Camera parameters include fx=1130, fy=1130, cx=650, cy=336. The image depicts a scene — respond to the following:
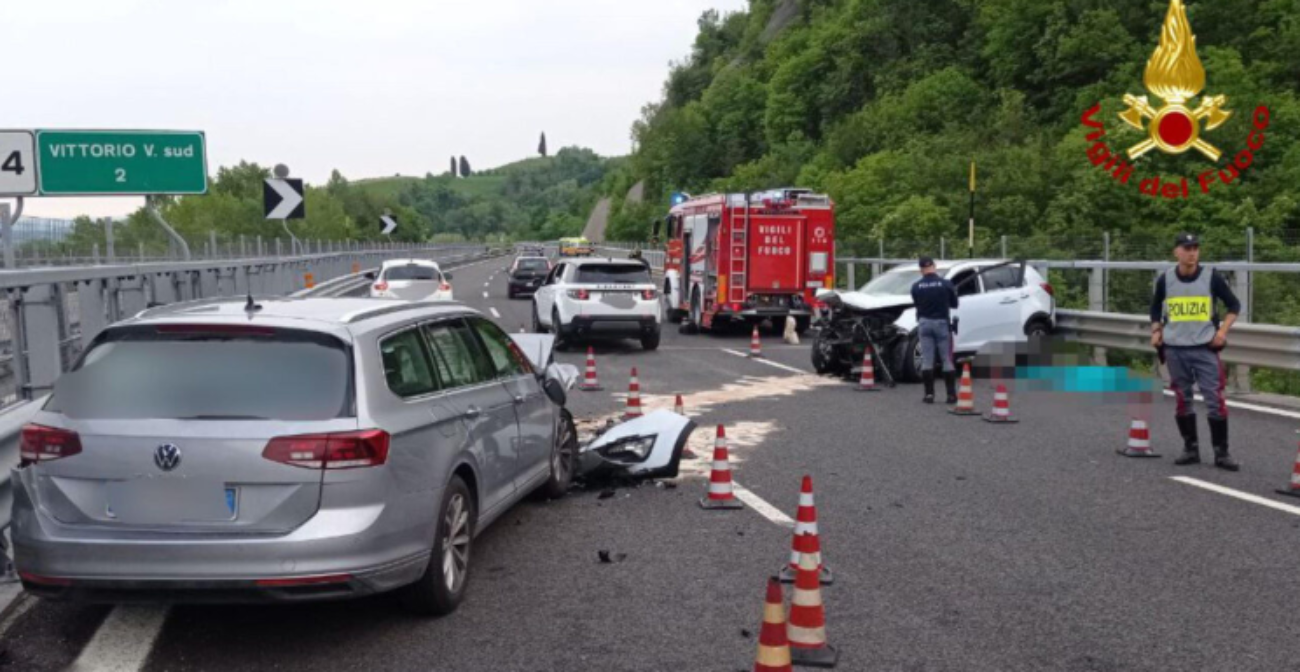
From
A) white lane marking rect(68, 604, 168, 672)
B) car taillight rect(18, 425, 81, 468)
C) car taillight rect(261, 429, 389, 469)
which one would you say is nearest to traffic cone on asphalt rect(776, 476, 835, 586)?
car taillight rect(261, 429, 389, 469)

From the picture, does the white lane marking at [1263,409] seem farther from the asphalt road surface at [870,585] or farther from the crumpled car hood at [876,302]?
the crumpled car hood at [876,302]

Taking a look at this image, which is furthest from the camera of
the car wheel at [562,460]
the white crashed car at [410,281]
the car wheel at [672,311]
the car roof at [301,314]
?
the car wheel at [672,311]

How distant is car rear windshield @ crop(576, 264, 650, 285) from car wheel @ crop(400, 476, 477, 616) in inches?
543

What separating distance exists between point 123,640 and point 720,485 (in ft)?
12.6

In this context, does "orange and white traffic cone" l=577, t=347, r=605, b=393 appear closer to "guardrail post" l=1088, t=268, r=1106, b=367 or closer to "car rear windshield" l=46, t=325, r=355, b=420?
"guardrail post" l=1088, t=268, r=1106, b=367

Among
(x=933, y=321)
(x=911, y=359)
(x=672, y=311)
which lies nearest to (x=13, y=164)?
(x=933, y=321)

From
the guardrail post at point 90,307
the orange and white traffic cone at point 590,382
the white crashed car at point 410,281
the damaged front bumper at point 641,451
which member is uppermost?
the guardrail post at point 90,307

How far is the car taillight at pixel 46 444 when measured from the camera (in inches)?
182

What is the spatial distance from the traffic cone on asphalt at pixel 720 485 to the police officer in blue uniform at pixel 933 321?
5891mm

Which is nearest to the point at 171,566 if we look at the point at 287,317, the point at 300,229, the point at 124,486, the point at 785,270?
the point at 124,486

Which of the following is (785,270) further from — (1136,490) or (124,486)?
(124,486)

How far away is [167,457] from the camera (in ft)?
14.8

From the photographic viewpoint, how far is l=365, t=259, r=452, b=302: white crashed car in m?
22.9

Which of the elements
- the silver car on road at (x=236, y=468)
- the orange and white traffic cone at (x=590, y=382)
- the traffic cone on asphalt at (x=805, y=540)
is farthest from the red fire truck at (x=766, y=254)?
the silver car on road at (x=236, y=468)
